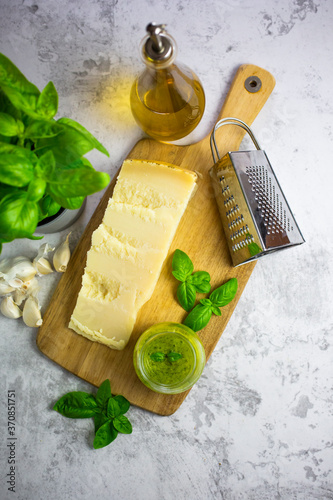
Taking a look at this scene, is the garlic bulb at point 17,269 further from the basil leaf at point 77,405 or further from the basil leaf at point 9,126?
the basil leaf at point 9,126

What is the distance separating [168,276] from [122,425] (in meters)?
0.61

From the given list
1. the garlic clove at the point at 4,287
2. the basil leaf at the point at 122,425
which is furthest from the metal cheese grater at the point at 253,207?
the garlic clove at the point at 4,287

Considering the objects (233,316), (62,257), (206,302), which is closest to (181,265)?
(206,302)

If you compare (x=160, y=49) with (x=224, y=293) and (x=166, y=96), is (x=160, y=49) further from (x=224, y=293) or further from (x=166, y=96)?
(x=224, y=293)

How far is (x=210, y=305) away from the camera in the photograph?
152 cm

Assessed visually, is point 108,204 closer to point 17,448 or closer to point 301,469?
point 17,448

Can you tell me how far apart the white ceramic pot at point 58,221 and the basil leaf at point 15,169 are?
468mm

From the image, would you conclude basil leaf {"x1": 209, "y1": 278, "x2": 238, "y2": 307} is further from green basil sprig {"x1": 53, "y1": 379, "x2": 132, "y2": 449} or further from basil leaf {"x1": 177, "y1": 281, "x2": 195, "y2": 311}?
green basil sprig {"x1": 53, "y1": 379, "x2": 132, "y2": 449}

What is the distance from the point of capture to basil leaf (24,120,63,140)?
979mm

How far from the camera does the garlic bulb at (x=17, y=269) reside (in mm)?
1548

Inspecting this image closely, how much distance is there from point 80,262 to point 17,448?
81cm

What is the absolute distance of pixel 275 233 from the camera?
137 centimetres

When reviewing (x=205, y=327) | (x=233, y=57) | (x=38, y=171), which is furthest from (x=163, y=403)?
(x=233, y=57)

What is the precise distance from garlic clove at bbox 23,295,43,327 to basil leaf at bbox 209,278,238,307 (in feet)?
2.28
